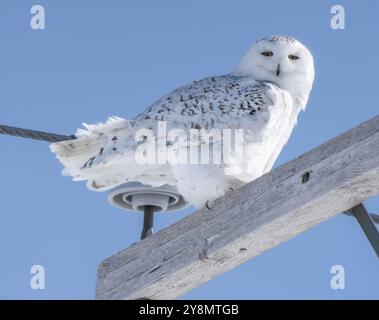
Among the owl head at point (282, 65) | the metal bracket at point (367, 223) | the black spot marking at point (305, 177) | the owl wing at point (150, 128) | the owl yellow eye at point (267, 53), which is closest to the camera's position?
the metal bracket at point (367, 223)

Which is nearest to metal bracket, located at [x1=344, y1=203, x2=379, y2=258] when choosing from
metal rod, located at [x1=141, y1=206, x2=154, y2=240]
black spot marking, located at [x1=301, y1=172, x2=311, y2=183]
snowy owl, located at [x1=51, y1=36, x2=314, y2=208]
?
black spot marking, located at [x1=301, y1=172, x2=311, y2=183]

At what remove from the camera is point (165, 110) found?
3.80 m

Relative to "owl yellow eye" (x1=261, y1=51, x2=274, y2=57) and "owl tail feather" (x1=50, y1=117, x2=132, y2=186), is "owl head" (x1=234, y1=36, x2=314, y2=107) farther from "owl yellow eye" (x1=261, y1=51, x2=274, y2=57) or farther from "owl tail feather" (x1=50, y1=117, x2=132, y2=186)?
"owl tail feather" (x1=50, y1=117, x2=132, y2=186)

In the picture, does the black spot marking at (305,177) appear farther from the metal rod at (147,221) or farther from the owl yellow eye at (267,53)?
the owl yellow eye at (267,53)

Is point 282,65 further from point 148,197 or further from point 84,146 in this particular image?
point 84,146

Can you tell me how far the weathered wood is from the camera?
261 centimetres

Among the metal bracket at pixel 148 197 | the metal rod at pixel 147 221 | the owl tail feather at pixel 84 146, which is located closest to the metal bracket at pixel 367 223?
the metal rod at pixel 147 221

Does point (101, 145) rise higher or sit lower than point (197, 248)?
higher

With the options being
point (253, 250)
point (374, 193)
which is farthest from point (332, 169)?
point (253, 250)

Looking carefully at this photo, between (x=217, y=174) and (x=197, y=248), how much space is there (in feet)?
2.03

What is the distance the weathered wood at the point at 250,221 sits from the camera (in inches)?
103

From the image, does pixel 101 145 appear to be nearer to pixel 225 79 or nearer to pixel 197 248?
pixel 225 79

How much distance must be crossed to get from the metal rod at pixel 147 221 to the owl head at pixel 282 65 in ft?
2.79

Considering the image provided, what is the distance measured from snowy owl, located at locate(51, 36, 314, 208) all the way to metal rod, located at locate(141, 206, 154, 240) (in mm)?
115
